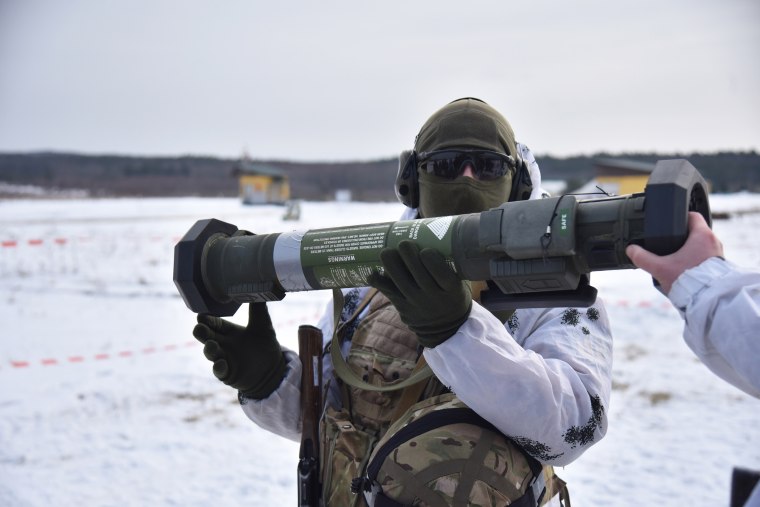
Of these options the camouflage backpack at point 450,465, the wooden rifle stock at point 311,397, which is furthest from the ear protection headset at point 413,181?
the camouflage backpack at point 450,465

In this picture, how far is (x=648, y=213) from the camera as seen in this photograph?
1370mm

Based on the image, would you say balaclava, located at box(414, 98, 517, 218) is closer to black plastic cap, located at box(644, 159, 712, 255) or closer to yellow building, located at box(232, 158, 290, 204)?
black plastic cap, located at box(644, 159, 712, 255)

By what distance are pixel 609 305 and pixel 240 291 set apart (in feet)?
26.9

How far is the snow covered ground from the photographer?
4.21m

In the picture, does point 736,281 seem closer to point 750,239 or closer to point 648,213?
point 648,213

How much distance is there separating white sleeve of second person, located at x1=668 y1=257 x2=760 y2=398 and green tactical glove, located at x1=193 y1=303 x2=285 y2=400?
1.48 m

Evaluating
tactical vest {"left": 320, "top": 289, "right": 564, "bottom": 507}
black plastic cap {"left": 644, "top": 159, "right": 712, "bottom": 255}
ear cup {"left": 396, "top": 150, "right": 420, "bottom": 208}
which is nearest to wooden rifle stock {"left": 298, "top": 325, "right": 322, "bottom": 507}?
tactical vest {"left": 320, "top": 289, "right": 564, "bottom": 507}

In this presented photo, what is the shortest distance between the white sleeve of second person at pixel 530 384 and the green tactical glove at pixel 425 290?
4 cm

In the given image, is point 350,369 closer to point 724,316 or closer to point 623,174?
point 724,316

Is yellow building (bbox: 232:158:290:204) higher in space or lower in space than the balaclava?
lower

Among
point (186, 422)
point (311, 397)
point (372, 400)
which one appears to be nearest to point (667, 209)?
point (372, 400)

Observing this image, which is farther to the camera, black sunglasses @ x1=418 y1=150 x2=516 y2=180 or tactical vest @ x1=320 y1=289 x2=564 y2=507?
black sunglasses @ x1=418 y1=150 x2=516 y2=180

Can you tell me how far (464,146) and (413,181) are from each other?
0.85 ft

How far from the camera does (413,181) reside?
2467 millimetres
